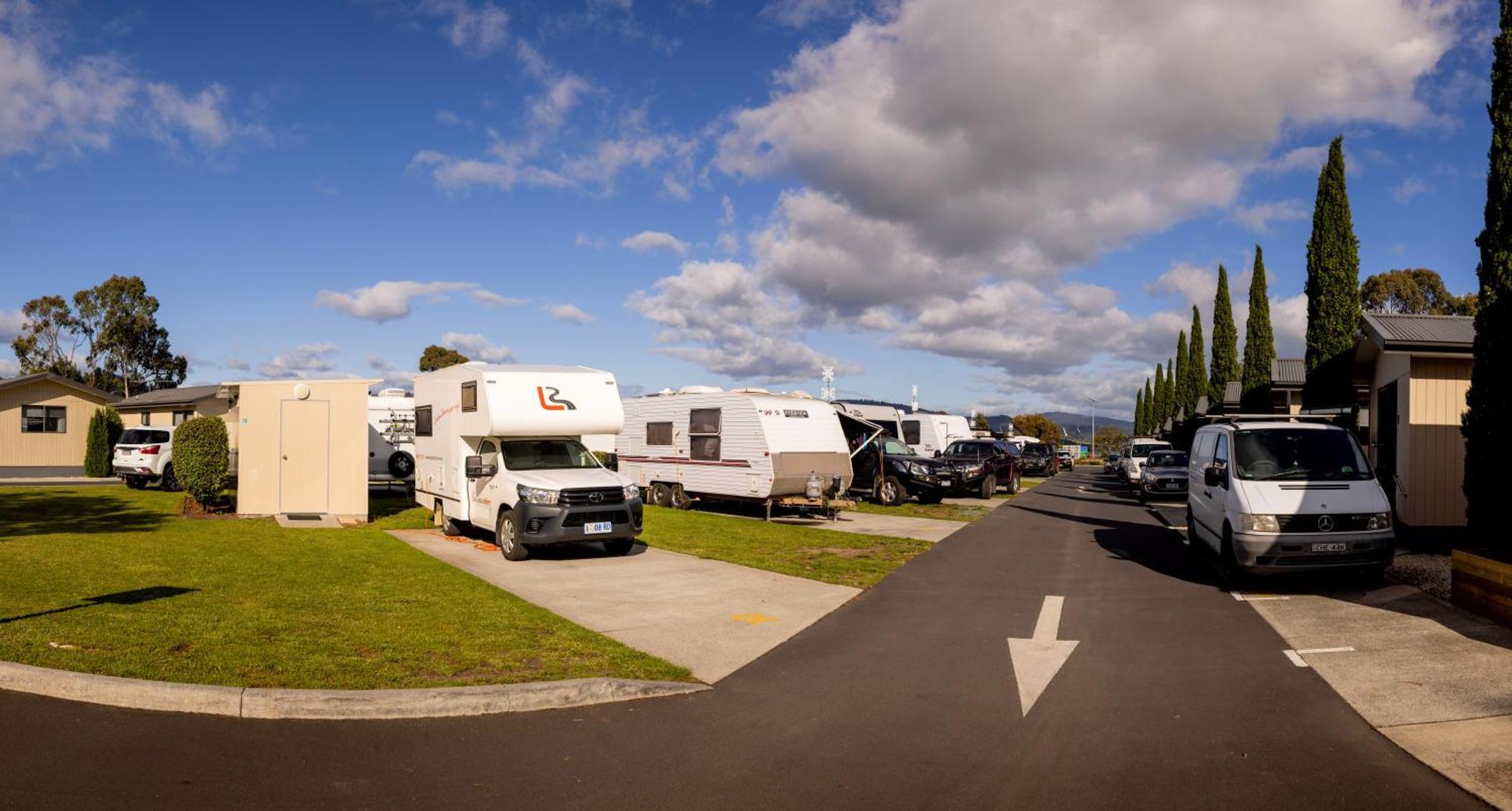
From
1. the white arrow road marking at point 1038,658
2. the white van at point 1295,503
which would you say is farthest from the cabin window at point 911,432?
the white arrow road marking at point 1038,658

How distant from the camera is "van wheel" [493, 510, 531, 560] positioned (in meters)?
12.8

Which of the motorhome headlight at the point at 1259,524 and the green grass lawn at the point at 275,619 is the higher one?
the motorhome headlight at the point at 1259,524

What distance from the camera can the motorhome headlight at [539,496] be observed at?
12742 mm

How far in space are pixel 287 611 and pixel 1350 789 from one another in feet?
27.2

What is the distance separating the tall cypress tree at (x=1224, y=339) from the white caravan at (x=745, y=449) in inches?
1414

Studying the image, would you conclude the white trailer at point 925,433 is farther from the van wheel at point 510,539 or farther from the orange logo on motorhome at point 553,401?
the van wheel at point 510,539

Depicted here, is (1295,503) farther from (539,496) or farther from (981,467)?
(981,467)

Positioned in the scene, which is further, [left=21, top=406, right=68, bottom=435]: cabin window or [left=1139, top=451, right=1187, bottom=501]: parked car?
[left=21, top=406, right=68, bottom=435]: cabin window

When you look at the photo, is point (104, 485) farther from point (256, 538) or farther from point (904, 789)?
point (904, 789)

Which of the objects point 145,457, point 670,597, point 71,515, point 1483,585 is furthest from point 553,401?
point 145,457

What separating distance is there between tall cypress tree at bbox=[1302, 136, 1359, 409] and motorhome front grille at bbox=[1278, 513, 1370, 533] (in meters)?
17.5

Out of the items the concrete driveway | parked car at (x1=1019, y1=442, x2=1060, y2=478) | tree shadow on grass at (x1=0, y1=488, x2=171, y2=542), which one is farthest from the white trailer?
tree shadow on grass at (x1=0, y1=488, x2=171, y2=542)

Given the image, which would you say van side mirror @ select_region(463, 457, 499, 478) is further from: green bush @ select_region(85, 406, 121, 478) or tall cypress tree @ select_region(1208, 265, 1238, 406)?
tall cypress tree @ select_region(1208, 265, 1238, 406)

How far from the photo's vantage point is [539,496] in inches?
503
